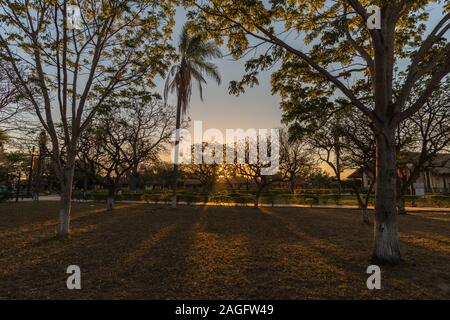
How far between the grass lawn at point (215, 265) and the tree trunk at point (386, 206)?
0.35 metres

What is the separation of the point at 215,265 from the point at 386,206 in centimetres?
394

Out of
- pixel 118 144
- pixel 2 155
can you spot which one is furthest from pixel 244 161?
pixel 2 155

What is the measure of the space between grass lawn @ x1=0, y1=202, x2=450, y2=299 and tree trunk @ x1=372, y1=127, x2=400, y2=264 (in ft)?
1.15

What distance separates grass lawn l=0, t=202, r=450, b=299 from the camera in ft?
13.0

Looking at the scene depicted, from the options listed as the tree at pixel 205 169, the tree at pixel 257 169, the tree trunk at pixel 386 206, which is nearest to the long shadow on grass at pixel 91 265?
the tree trunk at pixel 386 206

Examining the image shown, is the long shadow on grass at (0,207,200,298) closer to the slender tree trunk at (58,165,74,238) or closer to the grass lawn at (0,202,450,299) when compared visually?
the grass lawn at (0,202,450,299)

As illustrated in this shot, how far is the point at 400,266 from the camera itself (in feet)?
17.2

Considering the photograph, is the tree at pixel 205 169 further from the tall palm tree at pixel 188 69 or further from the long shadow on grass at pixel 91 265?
the long shadow on grass at pixel 91 265

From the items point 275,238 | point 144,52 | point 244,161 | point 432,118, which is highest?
point 144,52

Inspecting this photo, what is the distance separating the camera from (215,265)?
17.6 ft

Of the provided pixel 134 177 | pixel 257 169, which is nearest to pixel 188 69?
pixel 257 169
